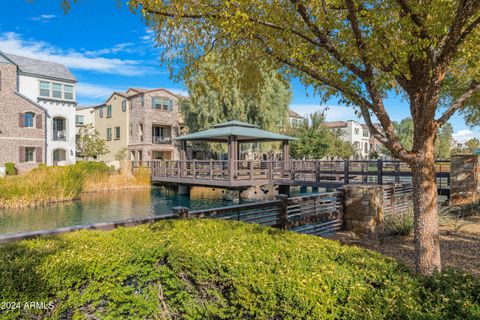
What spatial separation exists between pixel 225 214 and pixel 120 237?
2680 mm

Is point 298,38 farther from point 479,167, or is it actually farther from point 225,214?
point 479,167

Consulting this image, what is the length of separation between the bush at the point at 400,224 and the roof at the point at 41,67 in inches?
1155

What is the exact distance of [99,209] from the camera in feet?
50.8

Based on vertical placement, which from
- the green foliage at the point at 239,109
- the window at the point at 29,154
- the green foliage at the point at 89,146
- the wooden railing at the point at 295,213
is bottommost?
the wooden railing at the point at 295,213

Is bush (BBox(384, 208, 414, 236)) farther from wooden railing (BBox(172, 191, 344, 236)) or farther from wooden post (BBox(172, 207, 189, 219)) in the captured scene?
wooden post (BBox(172, 207, 189, 219))

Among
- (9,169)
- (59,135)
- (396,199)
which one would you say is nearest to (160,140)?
(59,135)

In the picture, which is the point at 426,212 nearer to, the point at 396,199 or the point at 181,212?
the point at 181,212

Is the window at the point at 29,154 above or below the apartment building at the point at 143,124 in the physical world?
below

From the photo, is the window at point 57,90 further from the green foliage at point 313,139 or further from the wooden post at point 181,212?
the wooden post at point 181,212

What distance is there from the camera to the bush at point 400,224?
7367mm

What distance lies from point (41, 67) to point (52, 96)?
2871 mm

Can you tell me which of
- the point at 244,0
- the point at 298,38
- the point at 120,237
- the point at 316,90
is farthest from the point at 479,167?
the point at 120,237

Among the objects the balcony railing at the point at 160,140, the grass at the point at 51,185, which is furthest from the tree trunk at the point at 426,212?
the balcony railing at the point at 160,140

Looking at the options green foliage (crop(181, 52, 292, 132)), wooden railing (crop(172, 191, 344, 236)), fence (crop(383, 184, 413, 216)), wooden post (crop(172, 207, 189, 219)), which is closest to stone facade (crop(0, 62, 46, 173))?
green foliage (crop(181, 52, 292, 132))
